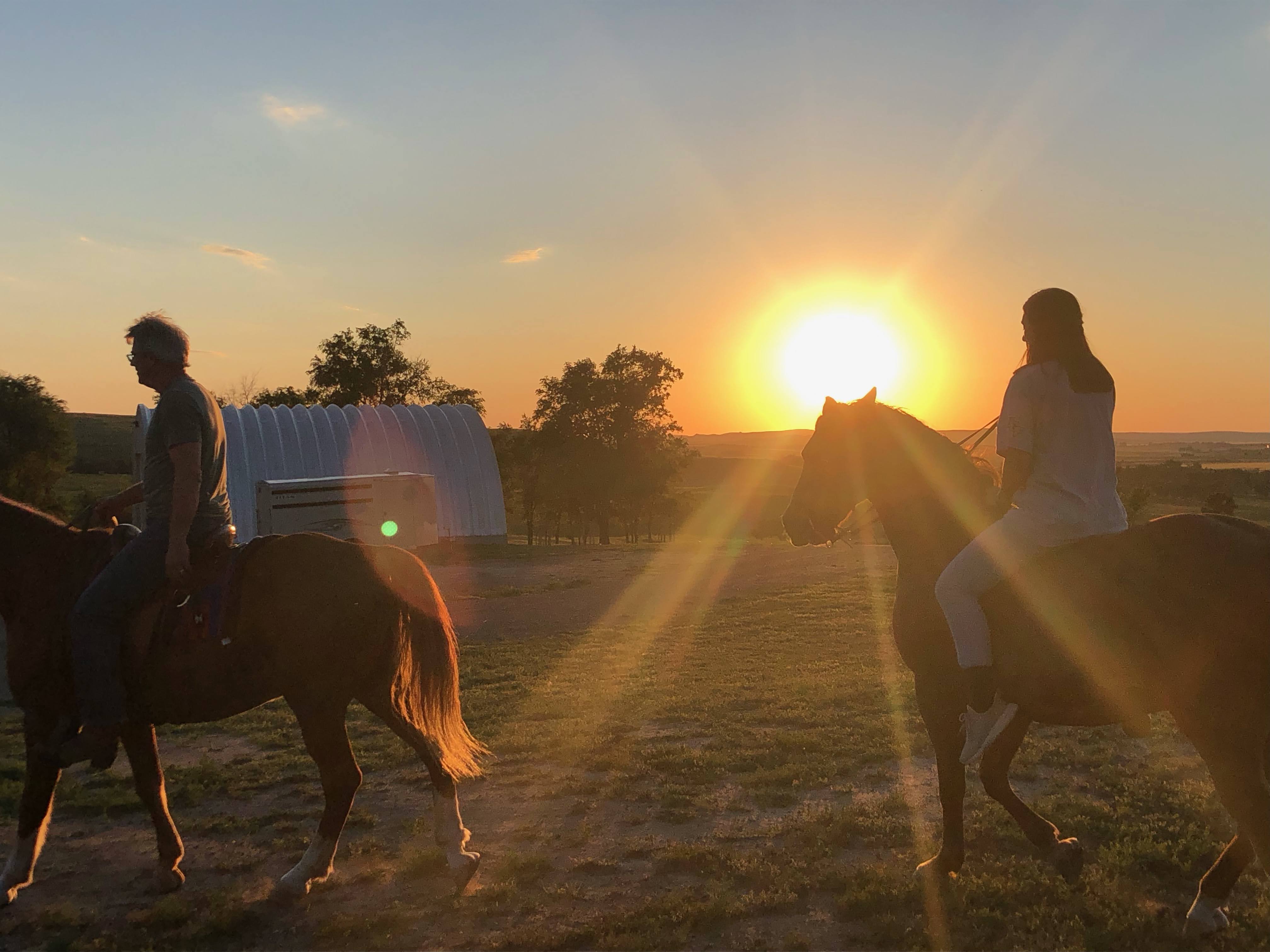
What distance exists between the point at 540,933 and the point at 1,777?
5.31m

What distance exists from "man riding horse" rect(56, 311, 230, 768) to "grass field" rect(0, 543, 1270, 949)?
1107 millimetres

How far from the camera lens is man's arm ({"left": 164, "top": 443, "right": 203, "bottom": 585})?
14.4 ft

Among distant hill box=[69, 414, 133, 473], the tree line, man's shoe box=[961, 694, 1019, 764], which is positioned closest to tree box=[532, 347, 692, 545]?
the tree line

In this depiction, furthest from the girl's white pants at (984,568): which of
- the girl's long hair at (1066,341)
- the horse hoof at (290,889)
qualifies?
the horse hoof at (290,889)

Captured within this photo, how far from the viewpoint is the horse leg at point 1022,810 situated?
14.8ft

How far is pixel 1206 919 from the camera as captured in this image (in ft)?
13.2

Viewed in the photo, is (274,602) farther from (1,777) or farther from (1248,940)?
(1248,940)

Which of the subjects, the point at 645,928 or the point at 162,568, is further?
the point at 162,568

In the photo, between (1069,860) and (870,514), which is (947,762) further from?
(870,514)

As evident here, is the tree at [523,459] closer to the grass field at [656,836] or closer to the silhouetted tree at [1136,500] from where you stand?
the silhouetted tree at [1136,500]

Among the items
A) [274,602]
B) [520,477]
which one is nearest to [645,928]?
[274,602]

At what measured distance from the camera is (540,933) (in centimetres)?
413

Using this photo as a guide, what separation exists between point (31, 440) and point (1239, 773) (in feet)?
142

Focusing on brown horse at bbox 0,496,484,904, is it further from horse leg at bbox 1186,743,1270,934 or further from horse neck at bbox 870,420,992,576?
horse leg at bbox 1186,743,1270,934
